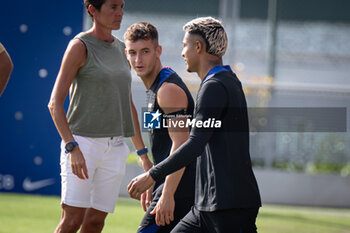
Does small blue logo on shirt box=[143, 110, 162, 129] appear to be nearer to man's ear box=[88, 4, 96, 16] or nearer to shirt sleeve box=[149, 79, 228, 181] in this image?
shirt sleeve box=[149, 79, 228, 181]

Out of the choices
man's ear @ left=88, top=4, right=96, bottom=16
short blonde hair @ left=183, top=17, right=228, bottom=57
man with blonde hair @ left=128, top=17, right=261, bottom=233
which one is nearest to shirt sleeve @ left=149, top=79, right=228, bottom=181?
man with blonde hair @ left=128, top=17, right=261, bottom=233

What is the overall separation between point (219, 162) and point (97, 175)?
140 cm

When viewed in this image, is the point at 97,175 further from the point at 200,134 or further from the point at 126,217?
the point at 126,217

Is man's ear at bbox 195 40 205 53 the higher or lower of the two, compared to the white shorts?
higher

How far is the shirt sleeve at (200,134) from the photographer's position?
2.97m

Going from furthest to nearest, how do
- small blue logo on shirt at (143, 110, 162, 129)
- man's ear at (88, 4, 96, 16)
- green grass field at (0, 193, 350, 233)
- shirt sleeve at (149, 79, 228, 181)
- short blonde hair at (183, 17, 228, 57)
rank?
green grass field at (0, 193, 350, 233) < man's ear at (88, 4, 96, 16) < small blue logo on shirt at (143, 110, 162, 129) < short blonde hair at (183, 17, 228, 57) < shirt sleeve at (149, 79, 228, 181)

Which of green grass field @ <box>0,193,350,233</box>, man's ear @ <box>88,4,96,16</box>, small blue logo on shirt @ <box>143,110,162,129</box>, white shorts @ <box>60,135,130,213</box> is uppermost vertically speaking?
man's ear @ <box>88,4,96,16</box>

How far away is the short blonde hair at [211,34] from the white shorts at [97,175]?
123 centimetres

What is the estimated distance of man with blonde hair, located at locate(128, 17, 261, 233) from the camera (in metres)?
2.98

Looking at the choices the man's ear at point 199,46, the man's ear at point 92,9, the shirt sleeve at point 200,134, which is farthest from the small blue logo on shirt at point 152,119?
the man's ear at point 92,9

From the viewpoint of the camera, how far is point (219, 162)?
9.97ft

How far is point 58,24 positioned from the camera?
9.16m

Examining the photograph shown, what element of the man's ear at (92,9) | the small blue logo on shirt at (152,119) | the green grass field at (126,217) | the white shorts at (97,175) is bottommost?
the green grass field at (126,217)

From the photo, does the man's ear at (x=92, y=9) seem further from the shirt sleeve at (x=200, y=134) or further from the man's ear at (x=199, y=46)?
the shirt sleeve at (x=200, y=134)
